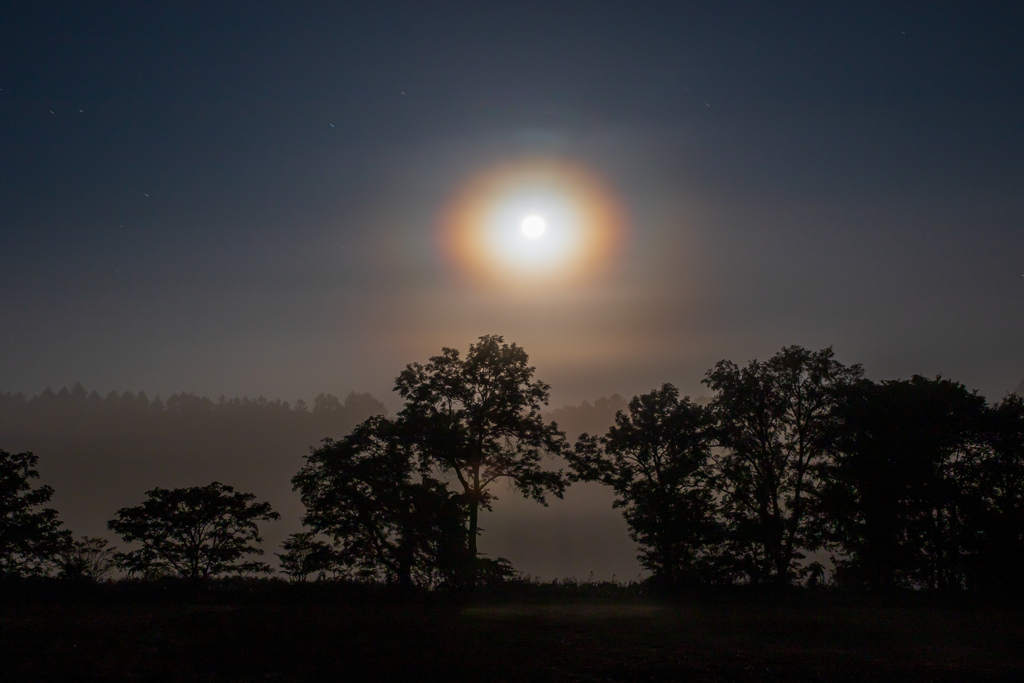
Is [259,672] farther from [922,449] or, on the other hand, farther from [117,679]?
[922,449]

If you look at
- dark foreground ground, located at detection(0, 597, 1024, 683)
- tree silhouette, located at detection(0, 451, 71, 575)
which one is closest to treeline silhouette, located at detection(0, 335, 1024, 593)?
tree silhouette, located at detection(0, 451, 71, 575)

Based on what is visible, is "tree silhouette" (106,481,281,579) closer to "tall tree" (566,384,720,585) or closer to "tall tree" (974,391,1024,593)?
"tall tree" (566,384,720,585)

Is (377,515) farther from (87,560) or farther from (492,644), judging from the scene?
(492,644)

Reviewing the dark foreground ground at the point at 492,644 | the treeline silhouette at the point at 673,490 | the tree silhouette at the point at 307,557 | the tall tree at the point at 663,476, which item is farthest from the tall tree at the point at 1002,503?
the tree silhouette at the point at 307,557

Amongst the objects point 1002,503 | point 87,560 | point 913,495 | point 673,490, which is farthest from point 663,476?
point 87,560

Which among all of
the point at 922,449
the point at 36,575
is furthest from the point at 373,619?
the point at 922,449
